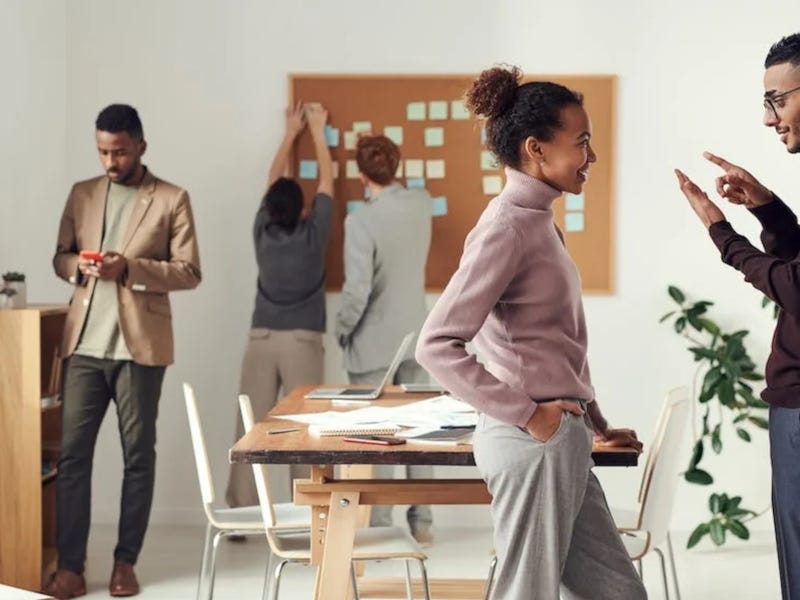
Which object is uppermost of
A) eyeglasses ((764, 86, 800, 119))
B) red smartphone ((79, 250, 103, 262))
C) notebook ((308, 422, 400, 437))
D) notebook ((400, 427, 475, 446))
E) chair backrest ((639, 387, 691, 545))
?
eyeglasses ((764, 86, 800, 119))

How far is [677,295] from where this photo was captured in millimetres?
5652

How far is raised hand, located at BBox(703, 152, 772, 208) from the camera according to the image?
9.35 feet

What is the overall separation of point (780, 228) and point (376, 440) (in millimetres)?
1019

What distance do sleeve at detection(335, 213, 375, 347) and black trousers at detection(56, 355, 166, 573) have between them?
3.05ft

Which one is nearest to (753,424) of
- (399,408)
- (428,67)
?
(428,67)

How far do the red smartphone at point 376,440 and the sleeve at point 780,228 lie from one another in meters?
0.94

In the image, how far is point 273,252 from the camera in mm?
5465

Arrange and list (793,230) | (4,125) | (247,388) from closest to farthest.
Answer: (793,230)
(4,125)
(247,388)

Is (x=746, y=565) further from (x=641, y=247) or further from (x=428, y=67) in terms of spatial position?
(x=428, y=67)

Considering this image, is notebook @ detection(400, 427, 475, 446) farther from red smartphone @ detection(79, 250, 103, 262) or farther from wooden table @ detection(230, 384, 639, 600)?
red smartphone @ detection(79, 250, 103, 262)

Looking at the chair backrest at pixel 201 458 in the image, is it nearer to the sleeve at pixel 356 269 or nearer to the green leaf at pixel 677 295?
the sleeve at pixel 356 269

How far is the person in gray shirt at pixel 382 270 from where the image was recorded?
17.6ft

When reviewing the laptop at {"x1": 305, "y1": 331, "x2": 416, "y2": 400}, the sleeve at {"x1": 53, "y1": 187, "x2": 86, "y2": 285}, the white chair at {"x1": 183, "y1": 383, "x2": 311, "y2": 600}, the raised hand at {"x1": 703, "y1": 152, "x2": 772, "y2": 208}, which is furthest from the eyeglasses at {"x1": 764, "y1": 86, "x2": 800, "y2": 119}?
the sleeve at {"x1": 53, "y1": 187, "x2": 86, "y2": 285}

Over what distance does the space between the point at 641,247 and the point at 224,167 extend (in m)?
1.87
